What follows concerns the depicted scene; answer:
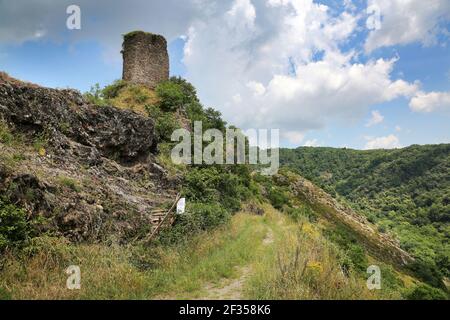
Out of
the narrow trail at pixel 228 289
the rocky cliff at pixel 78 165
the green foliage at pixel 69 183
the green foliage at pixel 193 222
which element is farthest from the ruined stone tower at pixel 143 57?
the narrow trail at pixel 228 289

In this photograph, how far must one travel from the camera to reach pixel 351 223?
6247cm

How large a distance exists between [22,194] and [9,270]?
6.92ft

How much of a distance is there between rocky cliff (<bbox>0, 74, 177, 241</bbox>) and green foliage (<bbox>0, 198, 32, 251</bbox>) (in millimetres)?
484

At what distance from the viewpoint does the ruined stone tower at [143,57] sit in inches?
1113

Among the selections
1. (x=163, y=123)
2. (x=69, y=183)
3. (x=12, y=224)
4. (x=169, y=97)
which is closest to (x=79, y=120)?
(x=69, y=183)

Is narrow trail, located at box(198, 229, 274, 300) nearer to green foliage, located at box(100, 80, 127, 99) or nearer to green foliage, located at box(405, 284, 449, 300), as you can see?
green foliage, located at box(405, 284, 449, 300)

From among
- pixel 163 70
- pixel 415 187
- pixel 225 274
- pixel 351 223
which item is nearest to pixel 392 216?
pixel 415 187

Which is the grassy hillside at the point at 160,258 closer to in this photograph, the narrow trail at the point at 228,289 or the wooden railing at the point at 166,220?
the narrow trail at the point at 228,289

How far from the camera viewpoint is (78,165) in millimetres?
12453

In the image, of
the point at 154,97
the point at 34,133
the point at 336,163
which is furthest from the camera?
the point at 336,163

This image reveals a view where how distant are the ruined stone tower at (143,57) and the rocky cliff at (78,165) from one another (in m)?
12.5

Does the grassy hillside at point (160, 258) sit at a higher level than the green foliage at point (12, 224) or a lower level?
lower

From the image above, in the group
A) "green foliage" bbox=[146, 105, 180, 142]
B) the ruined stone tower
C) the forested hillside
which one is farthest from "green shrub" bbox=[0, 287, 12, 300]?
the forested hillside
